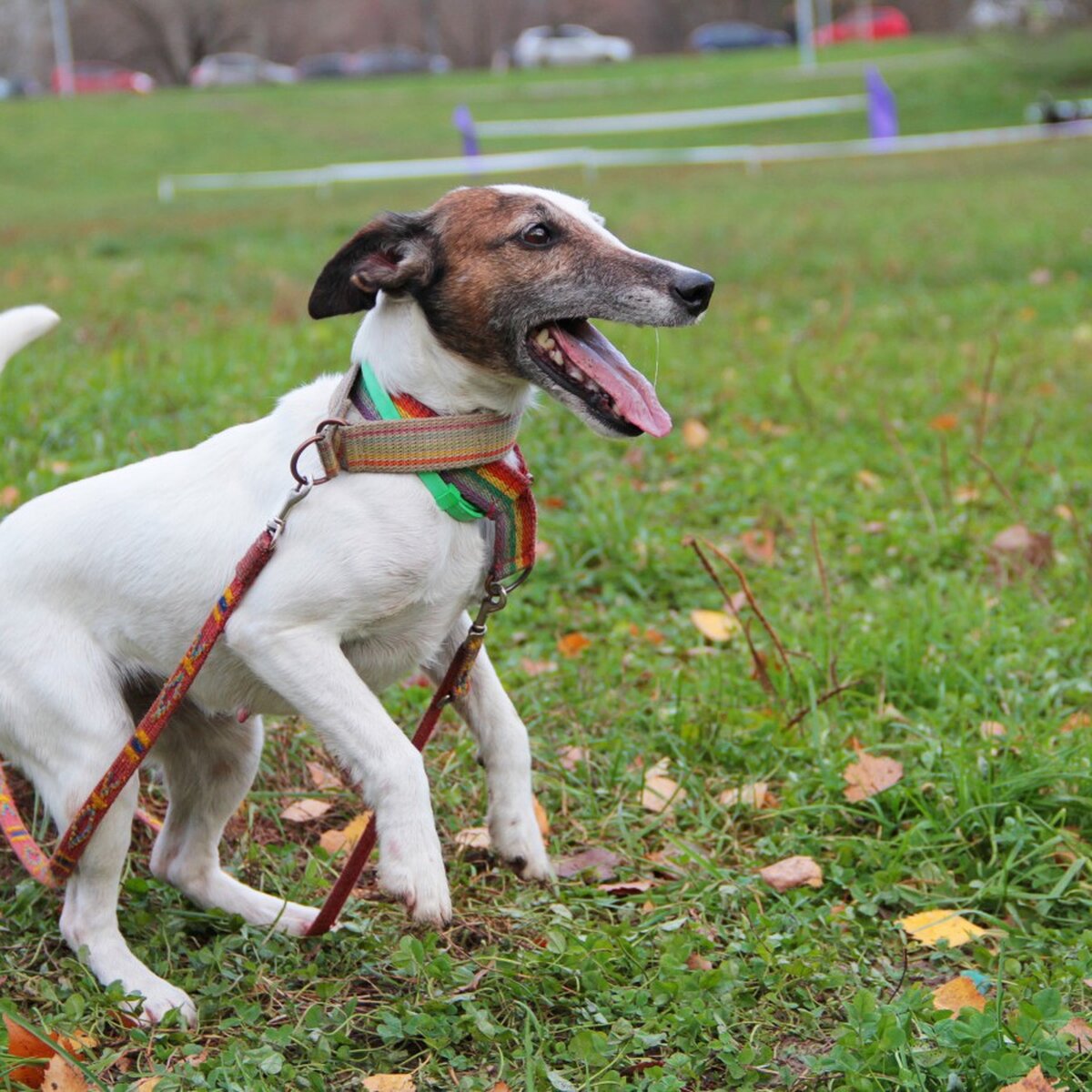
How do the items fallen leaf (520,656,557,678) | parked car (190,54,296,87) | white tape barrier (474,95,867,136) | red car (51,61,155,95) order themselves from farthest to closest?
parked car (190,54,296,87) → red car (51,61,155,95) → white tape barrier (474,95,867,136) → fallen leaf (520,656,557,678)

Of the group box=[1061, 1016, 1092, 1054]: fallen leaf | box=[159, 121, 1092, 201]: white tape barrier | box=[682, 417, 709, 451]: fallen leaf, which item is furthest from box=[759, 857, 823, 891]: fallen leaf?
box=[159, 121, 1092, 201]: white tape barrier

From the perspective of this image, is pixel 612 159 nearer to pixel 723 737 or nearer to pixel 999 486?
pixel 999 486

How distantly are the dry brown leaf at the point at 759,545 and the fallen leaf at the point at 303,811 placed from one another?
209cm

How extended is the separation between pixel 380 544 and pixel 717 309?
700cm

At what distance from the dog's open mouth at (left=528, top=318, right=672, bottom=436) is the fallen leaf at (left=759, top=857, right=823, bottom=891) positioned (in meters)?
1.14

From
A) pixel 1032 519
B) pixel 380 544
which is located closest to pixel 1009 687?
A: pixel 1032 519

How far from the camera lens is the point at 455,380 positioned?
287cm

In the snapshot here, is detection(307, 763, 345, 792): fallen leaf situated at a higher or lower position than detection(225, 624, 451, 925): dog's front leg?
lower

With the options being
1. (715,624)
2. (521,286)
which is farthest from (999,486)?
(521,286)

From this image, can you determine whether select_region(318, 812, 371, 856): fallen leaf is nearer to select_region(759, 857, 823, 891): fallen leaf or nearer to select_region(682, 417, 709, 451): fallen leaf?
select_region(759, 857, 823, 891): fallen leaf

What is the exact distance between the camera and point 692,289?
9.25ft

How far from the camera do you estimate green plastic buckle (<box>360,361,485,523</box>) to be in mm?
2744

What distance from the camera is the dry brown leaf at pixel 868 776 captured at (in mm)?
3449

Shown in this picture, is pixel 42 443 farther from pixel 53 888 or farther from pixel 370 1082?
pixel 370 1082
